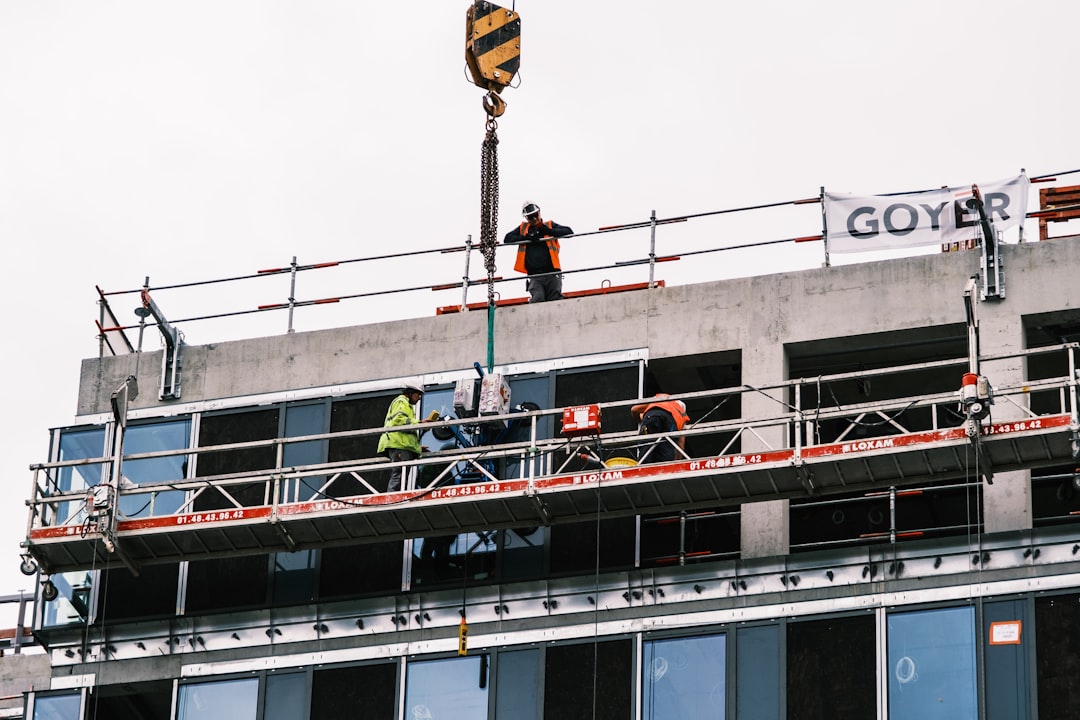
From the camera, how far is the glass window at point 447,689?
36250 mm

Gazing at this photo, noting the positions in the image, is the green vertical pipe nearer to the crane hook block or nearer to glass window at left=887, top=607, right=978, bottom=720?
the crane hook block

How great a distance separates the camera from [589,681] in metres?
35.8

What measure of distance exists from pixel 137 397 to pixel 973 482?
533 inches

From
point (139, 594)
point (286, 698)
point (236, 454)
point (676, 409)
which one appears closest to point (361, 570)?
point (286, 698)

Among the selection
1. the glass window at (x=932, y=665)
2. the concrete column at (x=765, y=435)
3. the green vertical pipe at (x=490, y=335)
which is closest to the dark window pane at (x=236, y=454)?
the green vertical pipe at (x=490, y=335)

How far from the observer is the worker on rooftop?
3994 cm

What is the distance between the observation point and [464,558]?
37406mm

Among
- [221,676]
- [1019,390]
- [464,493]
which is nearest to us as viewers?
[1019,390]

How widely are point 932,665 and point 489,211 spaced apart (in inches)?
389

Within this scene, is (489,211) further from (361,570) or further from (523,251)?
(361,570)

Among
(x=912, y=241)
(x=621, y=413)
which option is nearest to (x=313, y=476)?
(x=621, y=413)

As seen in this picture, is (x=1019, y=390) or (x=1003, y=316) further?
(x=1003, y=316)

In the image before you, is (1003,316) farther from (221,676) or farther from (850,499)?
(221,676)

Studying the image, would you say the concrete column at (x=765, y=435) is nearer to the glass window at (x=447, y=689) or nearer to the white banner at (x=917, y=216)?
the white banner at (x=917, y=216)
